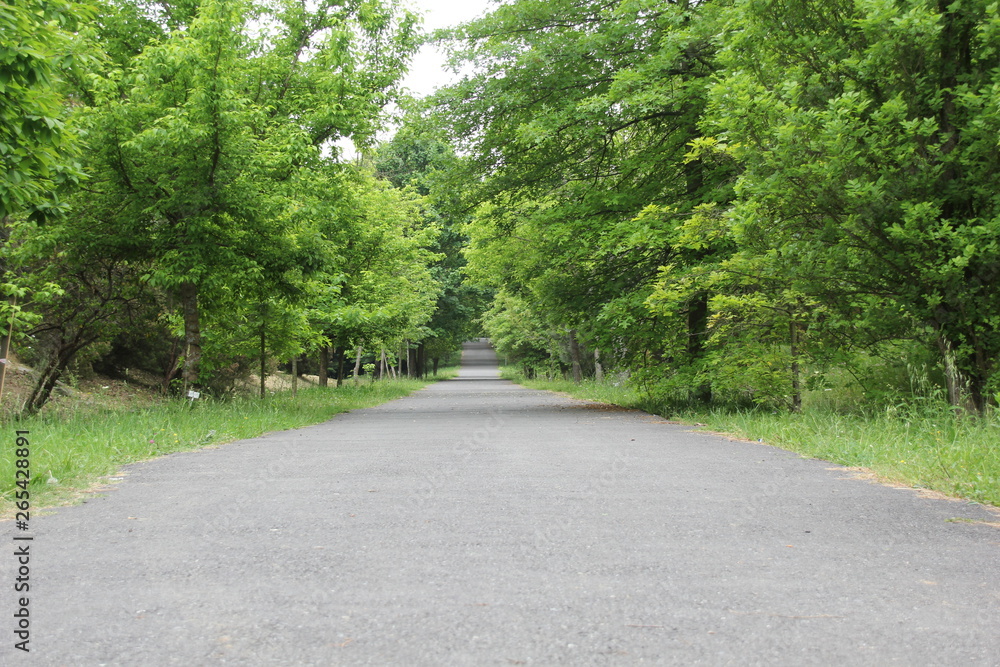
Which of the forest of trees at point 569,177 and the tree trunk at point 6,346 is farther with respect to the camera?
the tree trunk at point 6,346

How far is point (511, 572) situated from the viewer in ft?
12.0

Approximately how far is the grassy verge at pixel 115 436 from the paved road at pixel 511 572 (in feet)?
1.56

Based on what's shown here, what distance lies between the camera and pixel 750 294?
12094 mm

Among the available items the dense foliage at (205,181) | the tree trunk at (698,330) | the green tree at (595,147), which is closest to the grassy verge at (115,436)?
the dense foliage at (205,181)

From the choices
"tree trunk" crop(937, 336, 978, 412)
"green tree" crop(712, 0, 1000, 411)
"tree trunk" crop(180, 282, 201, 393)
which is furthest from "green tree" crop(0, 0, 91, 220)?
"tree trunk" crop(937, 336, 978, 412)

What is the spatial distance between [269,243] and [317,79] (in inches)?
136

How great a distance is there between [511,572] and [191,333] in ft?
39.8

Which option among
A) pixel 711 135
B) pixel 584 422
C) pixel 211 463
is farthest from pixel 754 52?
pixel 211 463

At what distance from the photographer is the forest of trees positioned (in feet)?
27.9

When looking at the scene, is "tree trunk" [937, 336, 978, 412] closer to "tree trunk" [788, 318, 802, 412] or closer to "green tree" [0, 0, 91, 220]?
"tree trunk" [788, 318, 802, 412]

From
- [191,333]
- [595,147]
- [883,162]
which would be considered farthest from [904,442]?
[191,333]

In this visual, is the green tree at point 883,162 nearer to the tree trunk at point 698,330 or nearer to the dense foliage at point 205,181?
the tree trunk at point 698,330

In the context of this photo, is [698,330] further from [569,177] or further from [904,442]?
[904,442]

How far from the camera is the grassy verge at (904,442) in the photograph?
19.1ft
